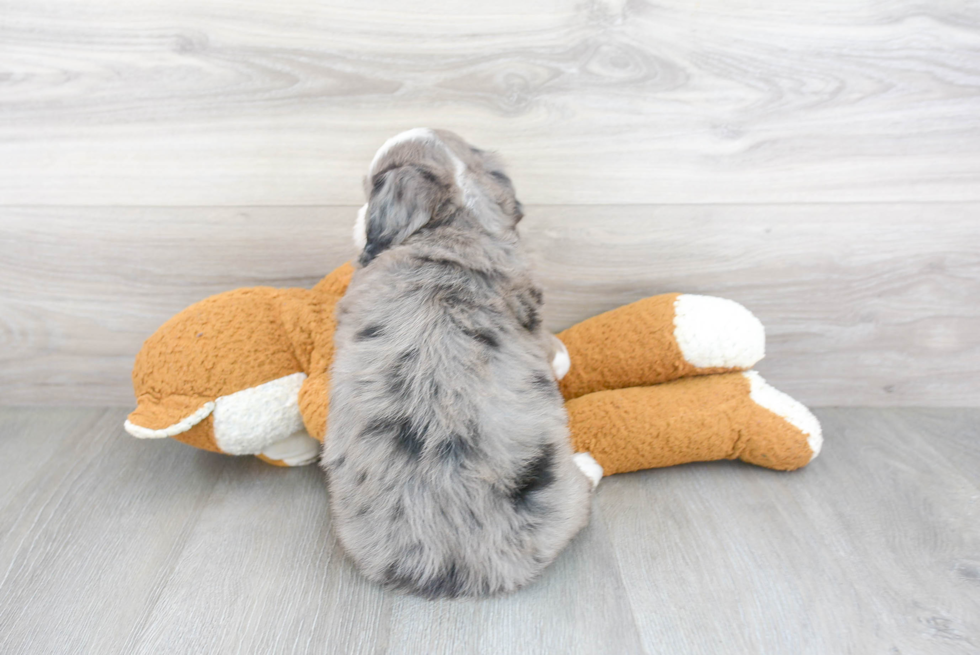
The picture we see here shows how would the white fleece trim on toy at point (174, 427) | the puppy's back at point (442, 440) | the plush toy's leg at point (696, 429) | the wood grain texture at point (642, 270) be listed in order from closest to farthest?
the puppy's back at point (442, 440)
the white fleece trim on toy at point (174, 427)
the plush toy's leg at point (696, 429)
the wood grain texture at point (642, 270)

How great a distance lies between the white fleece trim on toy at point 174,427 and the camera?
1.15 meters

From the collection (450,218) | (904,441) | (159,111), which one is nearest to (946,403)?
(904,441)

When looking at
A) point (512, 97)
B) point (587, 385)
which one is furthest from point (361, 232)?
point (587, 385)

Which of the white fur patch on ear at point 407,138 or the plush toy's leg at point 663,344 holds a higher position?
the white fur patch on ear at point 407,138

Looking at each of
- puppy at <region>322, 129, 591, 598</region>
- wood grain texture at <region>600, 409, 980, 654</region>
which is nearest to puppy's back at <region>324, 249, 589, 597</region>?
puppy at <region>322, 129, 591, 598</region>

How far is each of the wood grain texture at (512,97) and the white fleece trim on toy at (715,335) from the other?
0.27 meters

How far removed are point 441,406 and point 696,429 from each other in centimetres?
61

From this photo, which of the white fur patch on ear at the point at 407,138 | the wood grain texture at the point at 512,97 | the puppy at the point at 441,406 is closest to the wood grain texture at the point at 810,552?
the puppy at the point at 441,406

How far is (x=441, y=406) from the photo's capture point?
0.93 meters

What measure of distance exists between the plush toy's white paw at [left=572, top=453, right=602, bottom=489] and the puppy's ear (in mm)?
562

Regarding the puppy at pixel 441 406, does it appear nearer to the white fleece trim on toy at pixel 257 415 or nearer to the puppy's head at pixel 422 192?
the puppy's head at pixel 422 192

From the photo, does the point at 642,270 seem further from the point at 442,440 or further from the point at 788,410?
the point at 442,440

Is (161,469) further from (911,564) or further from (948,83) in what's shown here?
(948,83)

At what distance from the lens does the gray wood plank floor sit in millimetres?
949
